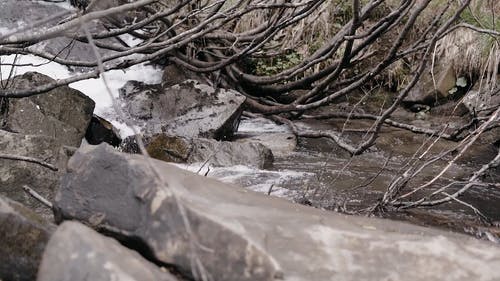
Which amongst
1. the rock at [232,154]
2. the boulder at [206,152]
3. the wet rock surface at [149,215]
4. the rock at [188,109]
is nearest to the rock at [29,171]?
the wet rock surface at [149,215]

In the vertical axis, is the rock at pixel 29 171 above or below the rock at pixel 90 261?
below

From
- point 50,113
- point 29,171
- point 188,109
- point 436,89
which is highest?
point 29,171

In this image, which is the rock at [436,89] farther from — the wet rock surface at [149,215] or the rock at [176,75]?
the wet rock surface at [149,215]

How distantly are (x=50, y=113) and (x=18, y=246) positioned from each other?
390 cm

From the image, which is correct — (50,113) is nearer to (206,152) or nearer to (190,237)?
(206,152)

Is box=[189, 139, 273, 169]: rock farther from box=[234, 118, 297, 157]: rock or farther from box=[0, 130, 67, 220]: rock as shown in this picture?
box=[0, 130, 67, 220]: rock

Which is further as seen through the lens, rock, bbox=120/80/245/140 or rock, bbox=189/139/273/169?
rock, bbox=120/80/245/140

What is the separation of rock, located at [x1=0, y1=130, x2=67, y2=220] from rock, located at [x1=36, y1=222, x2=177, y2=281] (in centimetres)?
185

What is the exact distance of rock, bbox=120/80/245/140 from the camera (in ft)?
21.7

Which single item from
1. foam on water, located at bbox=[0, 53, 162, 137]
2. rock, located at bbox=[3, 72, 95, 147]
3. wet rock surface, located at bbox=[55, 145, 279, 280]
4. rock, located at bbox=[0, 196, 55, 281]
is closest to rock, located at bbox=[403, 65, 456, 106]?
foam on water, located at bbox=[0, 53, 162, 137]

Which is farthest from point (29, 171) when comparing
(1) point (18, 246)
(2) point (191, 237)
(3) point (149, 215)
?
(2) point (191, 237)

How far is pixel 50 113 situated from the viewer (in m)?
5.74

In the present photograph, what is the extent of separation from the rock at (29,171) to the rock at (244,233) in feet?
5.36

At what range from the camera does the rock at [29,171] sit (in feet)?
12.1
